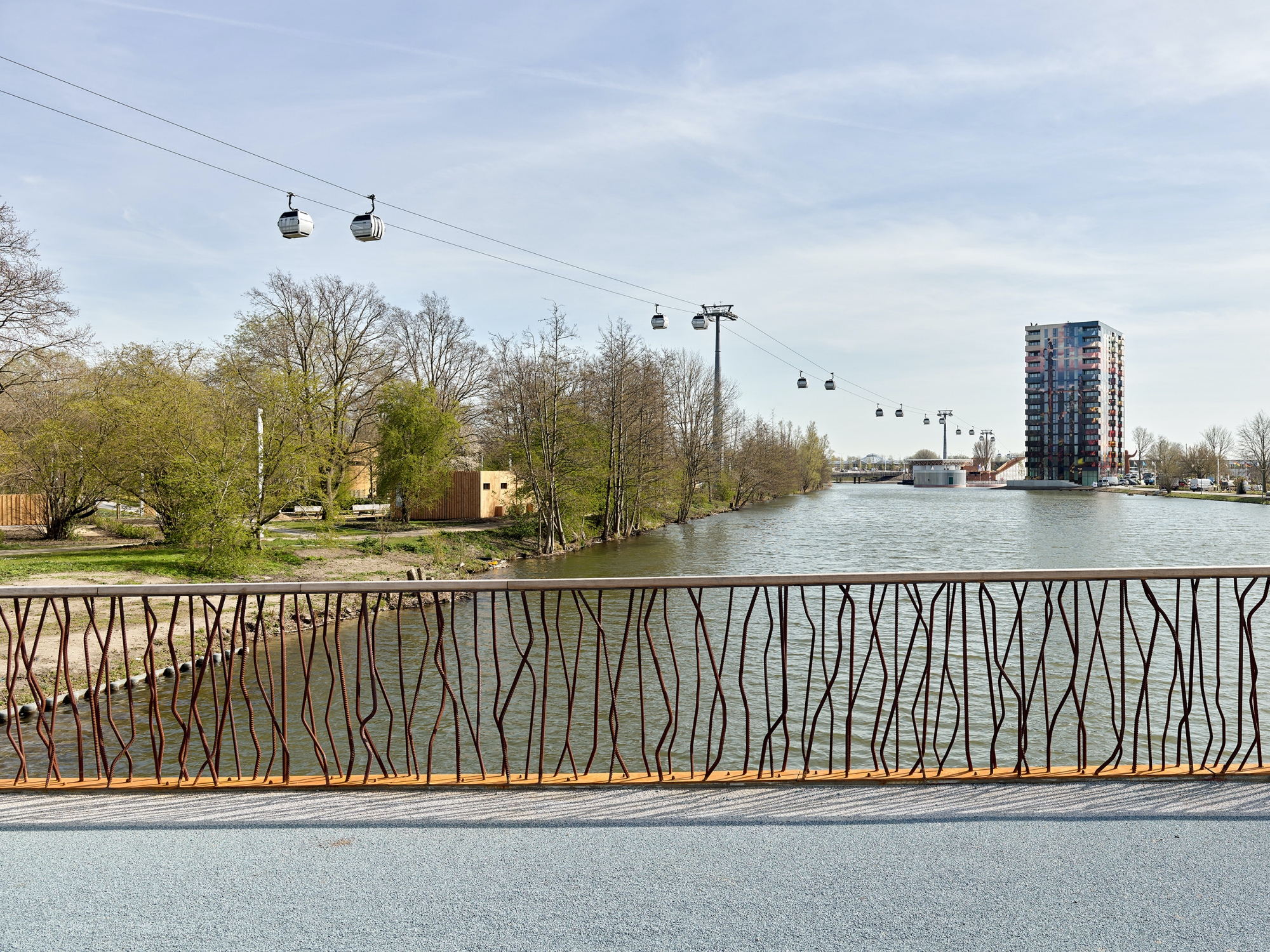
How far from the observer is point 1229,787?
12.1 feet

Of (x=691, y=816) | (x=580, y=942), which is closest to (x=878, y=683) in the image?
(x=691, y=816)

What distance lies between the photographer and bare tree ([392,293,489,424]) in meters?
45.4

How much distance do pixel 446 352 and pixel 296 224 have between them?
1435 inches

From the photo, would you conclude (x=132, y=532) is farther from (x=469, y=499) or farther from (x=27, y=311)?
(x=469, y=499)

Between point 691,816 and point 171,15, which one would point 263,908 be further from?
point 171,15

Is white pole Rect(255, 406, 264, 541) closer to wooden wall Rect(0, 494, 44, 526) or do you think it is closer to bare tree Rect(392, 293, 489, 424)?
wooden wall Rect(0, 494, 44, 526)

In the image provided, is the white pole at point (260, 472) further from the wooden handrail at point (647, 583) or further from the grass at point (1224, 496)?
the grass at point (1224, 496)

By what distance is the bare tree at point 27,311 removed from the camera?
18.8m

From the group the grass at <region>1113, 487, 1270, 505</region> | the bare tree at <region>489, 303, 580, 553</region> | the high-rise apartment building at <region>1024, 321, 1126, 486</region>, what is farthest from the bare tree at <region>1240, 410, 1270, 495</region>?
the bare tree at <region>489, 303, 580, 553</region>

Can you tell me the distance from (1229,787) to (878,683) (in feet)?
25.1

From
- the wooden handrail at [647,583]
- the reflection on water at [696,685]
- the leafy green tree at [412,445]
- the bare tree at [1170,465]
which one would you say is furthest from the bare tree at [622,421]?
the bare tree at [1170,465]

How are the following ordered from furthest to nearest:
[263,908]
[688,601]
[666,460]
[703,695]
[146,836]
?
[666,460], [688,601], [703,695], [146,836], [263,908]

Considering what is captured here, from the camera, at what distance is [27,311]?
63.2 feet

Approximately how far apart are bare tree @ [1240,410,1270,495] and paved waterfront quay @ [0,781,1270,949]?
8398 centimetres
